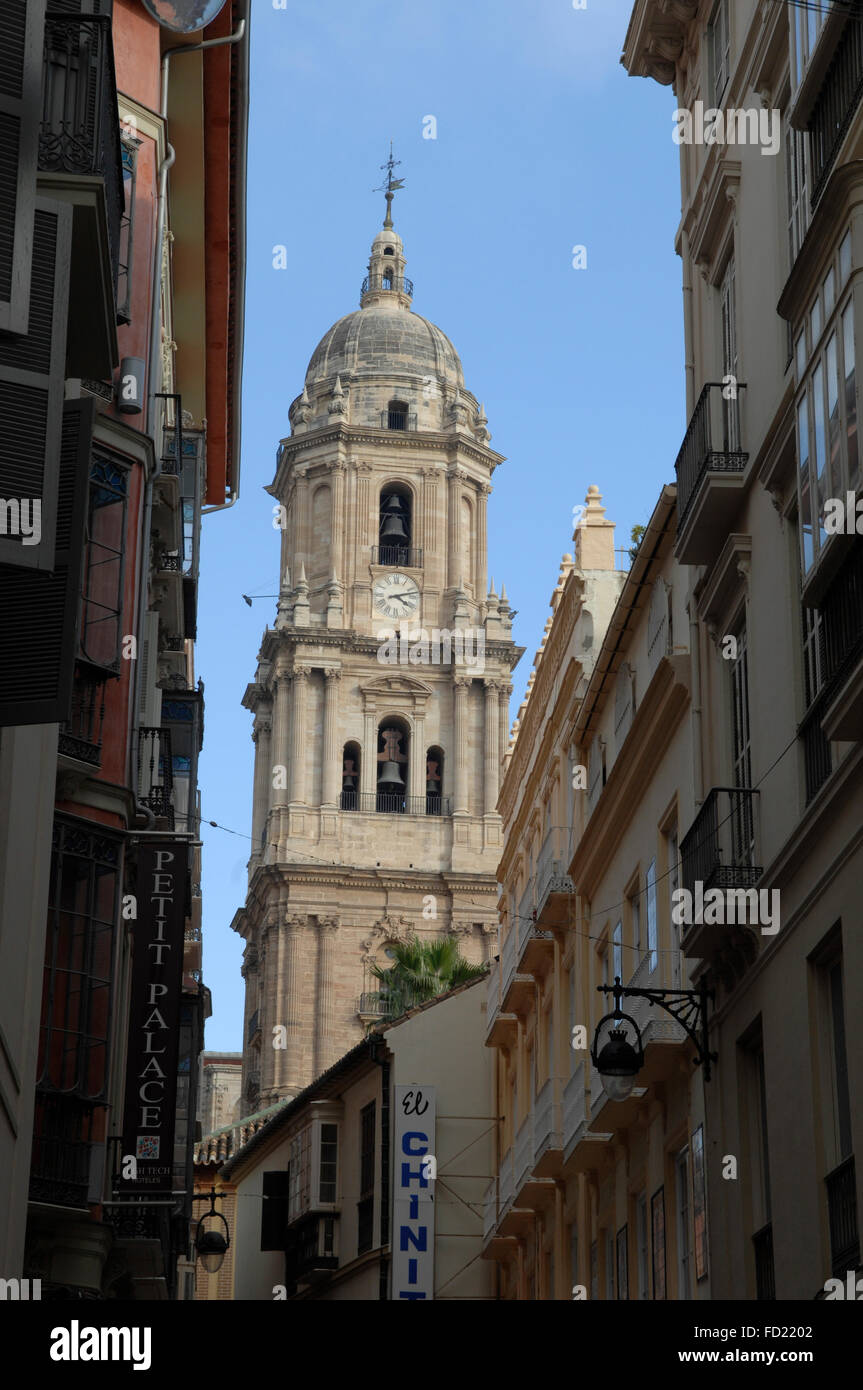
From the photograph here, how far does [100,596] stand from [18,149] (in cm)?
850

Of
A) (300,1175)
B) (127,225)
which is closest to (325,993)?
(300,1175)

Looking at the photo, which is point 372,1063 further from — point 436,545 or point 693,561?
point 436,545

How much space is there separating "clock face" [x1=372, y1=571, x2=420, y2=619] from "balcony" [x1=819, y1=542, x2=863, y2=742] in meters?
61.4

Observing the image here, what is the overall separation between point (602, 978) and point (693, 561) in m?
9.94

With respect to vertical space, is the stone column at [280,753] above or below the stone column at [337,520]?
below

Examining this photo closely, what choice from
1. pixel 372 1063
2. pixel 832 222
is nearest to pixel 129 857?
pixel 832 222

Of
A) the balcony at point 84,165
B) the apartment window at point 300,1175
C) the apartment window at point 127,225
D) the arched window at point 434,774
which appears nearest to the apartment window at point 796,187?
the apartment window at point 127,225

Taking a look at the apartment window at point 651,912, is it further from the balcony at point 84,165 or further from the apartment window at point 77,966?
the balcony at point 84,165

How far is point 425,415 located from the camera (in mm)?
80562

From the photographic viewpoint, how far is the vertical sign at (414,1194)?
41875 millimetres

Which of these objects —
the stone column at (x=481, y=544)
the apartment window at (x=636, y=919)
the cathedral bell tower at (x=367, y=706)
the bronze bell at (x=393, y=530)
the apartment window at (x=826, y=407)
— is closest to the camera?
the apartment window at (x=826, y=407)

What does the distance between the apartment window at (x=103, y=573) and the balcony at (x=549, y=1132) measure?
13.2 m

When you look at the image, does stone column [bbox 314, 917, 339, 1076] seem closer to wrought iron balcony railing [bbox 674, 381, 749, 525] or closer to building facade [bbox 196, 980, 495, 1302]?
building facade [bbox 196, 980, 495, 1302]

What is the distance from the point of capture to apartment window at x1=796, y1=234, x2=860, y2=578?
14.4 m
